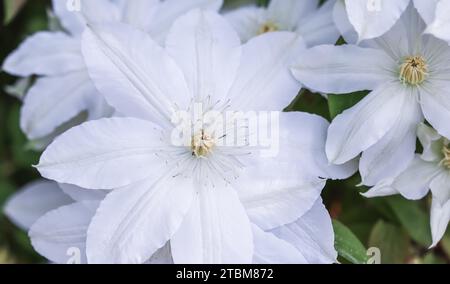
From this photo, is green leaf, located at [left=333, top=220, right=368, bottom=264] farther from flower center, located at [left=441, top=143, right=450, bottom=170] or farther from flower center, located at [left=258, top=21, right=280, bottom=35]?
flower center, located at [left=258, top=21, right=280, bottom=35]

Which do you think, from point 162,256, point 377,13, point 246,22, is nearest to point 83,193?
point 162,256

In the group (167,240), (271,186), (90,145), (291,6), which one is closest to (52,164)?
(90,145)

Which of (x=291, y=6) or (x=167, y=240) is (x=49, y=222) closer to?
(x=167, y=240)

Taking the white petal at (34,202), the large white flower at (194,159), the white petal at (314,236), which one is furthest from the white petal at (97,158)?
the white petal at (34,202)

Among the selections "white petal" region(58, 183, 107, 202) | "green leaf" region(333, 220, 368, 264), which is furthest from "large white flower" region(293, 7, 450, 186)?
"white petal" region(58, 183, 107, 202)

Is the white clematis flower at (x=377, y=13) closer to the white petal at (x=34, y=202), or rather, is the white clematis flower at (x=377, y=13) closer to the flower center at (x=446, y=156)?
the flower center at (x=446, y=156)

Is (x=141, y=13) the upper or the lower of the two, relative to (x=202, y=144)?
upper

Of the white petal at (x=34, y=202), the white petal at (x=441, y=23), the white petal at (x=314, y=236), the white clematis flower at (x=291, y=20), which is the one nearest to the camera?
the white petal at (x=441, y=23)

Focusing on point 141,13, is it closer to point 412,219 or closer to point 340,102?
point 340,102
